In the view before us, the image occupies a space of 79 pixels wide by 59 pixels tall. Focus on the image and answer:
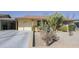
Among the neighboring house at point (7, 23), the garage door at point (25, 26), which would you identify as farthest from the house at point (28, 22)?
the neighboring house at point (7, 23)

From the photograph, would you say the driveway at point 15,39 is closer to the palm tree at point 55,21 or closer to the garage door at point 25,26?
the garage door at point 25,26

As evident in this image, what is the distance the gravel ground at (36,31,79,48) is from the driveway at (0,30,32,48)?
0.67 feet

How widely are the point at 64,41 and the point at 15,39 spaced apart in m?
0.96

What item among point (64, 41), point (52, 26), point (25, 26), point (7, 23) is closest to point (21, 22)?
point (25, 26)

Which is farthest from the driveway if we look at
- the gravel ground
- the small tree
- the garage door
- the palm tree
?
the palm tree

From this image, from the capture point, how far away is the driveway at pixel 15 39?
213 inches

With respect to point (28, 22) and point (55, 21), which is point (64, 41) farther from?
point (28, 22)

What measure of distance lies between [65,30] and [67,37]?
0.47ft

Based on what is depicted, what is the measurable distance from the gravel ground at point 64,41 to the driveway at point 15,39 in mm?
205

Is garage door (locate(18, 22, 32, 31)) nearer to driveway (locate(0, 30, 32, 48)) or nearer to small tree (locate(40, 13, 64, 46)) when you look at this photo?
driveway (locate(0, 30, 32, 48))
